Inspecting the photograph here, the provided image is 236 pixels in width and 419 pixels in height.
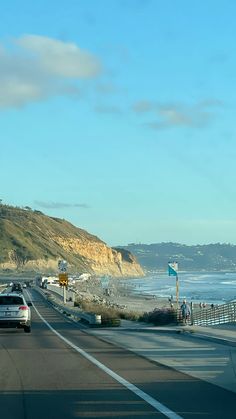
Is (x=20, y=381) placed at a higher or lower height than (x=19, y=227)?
lower

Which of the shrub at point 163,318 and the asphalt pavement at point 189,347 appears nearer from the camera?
the asphalt pavement at point 189,347

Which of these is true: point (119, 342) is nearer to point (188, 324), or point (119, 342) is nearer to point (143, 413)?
point (188, 324)

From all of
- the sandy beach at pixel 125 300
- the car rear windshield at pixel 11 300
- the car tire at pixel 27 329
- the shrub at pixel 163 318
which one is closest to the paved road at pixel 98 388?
the car tire at pixel 27 329

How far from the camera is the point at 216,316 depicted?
3625cm

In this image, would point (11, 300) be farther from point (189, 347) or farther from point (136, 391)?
point (136, 391)

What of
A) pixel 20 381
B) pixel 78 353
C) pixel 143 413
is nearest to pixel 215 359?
pixel 78 353

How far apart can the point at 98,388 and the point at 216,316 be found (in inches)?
901

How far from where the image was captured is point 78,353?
2150cm

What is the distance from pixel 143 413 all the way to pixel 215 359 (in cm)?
804

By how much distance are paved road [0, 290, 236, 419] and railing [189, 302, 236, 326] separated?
41.5ft

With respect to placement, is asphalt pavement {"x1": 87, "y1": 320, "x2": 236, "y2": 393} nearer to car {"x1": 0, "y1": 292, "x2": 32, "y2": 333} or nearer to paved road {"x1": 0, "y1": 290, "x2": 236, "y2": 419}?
paved road {"x1": 0, "y1": 290, "x2": 236, "y2": 419}

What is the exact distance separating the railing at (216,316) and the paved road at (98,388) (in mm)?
12661

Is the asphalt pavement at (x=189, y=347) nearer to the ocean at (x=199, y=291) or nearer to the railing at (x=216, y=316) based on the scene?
the railing at (x=216, y=316)

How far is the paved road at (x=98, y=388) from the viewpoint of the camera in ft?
37.6
